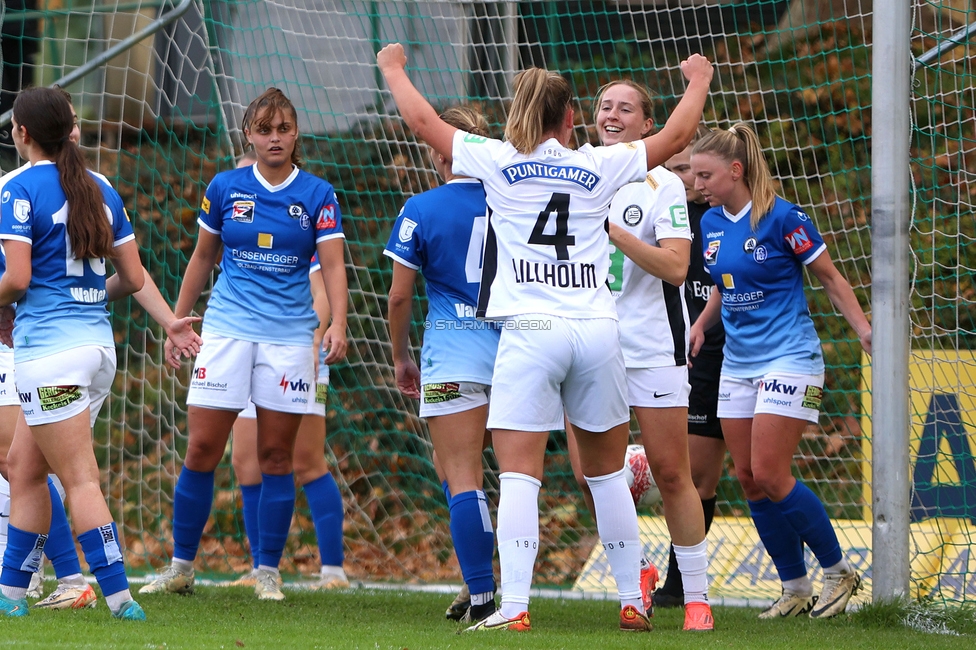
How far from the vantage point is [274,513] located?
5.42m

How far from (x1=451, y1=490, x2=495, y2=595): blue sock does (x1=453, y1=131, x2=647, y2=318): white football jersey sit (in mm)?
796

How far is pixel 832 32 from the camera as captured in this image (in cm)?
684

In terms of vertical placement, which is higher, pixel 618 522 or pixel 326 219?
pixel 326 219

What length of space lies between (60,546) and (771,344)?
117 inches

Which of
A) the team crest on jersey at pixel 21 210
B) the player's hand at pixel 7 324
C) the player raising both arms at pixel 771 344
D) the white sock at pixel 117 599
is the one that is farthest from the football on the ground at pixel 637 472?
the team crest on jersey at pixel 21 210

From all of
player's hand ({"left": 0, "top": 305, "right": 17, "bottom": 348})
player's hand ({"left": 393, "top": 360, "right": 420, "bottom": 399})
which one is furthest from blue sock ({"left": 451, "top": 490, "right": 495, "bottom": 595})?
player's hand ({"left": 0, "top": 305, "right": 17, "bottom": 348})

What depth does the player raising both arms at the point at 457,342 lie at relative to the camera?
14.2ft

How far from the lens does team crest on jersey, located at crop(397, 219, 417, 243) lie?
175 inches

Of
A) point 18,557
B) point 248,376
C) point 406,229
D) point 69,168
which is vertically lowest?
point 18,557

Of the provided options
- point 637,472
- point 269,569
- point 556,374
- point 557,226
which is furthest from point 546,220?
point 269,569

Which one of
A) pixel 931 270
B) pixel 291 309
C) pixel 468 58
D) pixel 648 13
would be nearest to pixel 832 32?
pixel 648 13

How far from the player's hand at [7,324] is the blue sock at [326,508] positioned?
1844 millimetres

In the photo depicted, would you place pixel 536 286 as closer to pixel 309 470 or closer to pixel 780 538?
pixel 780 538

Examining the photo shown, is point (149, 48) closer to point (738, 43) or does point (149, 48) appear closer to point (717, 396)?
point (738, 43)
